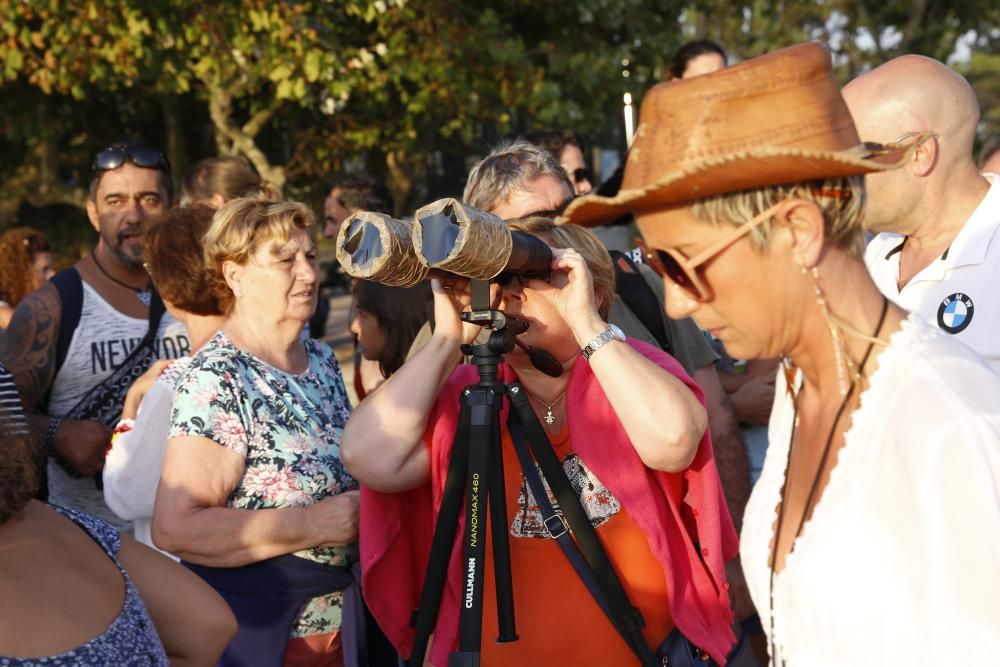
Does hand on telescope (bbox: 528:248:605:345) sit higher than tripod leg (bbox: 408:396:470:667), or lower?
higher

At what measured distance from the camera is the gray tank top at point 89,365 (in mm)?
3752

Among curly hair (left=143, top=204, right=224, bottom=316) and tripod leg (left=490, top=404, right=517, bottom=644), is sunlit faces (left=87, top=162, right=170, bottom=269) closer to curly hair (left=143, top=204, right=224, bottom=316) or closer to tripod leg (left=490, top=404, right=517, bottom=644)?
curly hair (left=143, top=204, right=224, bottom=316)

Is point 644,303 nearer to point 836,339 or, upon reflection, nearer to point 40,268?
point 836,339

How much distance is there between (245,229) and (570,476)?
1305 millimetres

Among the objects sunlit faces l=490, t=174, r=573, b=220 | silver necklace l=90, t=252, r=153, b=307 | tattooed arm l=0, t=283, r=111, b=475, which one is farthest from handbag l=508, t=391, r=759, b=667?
silver necklace l=90, t=252, r=153, b=307

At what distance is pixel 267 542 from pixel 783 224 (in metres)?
1.76

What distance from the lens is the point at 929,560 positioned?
4.54 ft

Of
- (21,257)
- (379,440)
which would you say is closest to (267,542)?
(379,440)

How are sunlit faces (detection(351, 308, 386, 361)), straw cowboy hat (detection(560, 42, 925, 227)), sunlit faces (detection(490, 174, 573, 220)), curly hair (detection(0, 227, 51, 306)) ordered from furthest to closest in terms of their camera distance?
curly hair (detection(0, 227, 51, 306)) < sunlit faces (detection(351, 308, 386, 361)) < sunlit faces (detection(490, 174, 573, 220)) < straw cowboy hat (detection(560, 42, 925, 227))

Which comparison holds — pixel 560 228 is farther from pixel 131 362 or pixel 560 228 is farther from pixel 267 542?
pixel 131 362

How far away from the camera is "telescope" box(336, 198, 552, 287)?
2021mm

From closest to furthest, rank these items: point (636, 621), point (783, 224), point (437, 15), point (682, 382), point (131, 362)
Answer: point (783, 224) < point (636, 621) < point (682, 382) < point (131, 362) < point (437, 15)

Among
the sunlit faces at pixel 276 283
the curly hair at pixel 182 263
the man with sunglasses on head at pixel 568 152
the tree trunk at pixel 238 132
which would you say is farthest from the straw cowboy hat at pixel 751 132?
the tree trunk at pixel 238 132

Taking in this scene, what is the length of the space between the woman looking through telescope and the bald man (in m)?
0.80
